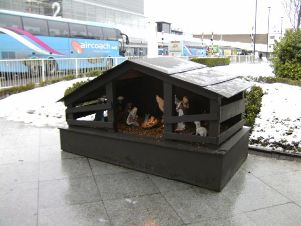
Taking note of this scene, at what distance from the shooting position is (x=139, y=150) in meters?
4.51

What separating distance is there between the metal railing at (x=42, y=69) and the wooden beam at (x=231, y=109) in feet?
34.3

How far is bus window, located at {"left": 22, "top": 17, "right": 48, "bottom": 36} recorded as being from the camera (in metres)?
17.9

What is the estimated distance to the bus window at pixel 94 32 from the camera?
22125 millimetres

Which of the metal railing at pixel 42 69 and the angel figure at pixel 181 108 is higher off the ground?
the metal railing at pixel 42 69

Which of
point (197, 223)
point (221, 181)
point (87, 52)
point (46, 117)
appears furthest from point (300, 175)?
point (87, 52)

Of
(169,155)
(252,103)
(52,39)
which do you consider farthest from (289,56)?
(52,39)

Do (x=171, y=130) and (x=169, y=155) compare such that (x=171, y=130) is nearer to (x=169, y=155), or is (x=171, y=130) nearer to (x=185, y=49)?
(x=169, y=155)

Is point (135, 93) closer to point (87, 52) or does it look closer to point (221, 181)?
point (221, 181)

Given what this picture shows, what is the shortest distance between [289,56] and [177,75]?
8318 mm

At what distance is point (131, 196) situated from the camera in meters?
3.89

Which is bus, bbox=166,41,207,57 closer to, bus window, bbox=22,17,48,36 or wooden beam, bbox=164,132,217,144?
bus window, bbox=22,17,48,36

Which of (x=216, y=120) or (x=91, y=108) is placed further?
(x=91, y=108)

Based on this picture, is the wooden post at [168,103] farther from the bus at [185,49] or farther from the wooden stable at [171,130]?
the bus at [185,49]

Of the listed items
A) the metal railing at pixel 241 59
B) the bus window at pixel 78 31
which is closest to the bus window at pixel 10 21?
Result: the bus window at pixel 78 31
